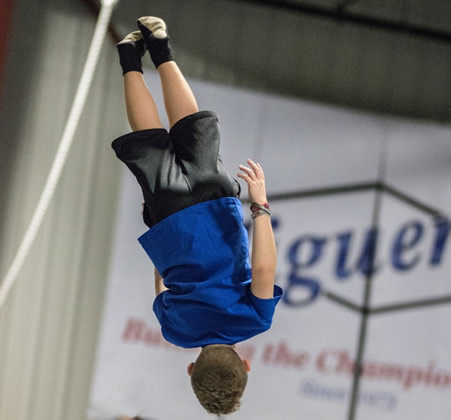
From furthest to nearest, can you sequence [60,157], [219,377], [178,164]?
[60,157], [178,164], [219,377]

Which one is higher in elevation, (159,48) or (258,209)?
(159,48)

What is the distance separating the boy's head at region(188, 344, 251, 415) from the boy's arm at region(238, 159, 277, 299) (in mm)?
186

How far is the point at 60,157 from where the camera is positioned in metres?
3.60

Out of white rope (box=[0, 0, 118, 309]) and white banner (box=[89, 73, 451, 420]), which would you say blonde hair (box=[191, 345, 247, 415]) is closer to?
white rope (box=[0, 0, 118, 309])

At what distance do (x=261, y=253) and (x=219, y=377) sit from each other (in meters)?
0.34

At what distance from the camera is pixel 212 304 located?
1.83 metres

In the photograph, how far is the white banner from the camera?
13.3 feet

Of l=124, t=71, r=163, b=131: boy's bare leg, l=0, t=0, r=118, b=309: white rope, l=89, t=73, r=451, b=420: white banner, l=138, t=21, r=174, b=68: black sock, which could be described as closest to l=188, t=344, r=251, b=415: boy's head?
l=124, t=71, r=163, b=131: boy's bare leg

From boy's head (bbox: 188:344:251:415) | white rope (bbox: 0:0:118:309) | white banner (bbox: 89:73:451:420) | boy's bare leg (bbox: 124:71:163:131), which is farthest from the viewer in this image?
white banner (bbox: 89:73:451:420)

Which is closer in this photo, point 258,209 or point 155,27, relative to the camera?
point 258,209

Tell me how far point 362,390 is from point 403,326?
46cm

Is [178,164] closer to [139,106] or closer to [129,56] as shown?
[139,106]

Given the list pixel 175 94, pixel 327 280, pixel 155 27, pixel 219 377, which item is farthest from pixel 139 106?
pixel 327 280

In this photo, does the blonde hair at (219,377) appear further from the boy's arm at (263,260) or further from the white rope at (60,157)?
the white rope at (60,157)
